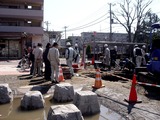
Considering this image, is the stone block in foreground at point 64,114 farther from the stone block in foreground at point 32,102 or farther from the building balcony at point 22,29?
the building balcony at point 22,29

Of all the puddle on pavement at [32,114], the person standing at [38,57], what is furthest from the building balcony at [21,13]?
the puddle on pavement at [32,114]

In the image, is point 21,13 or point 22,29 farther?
point 21,13

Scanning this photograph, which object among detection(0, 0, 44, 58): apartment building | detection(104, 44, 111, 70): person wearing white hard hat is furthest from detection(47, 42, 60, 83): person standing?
detection(0, 0, 44, 58): apartment building

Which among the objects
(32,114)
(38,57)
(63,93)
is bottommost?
(32,114)

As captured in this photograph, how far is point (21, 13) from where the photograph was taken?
135 feet

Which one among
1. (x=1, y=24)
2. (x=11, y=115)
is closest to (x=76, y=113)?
(x=11, y=115)

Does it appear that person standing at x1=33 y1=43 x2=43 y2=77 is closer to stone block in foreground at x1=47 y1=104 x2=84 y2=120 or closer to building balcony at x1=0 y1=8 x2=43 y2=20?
stone block in foreground at x1=47 y1=104 x2=84 y2=120

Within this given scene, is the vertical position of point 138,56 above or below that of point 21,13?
below

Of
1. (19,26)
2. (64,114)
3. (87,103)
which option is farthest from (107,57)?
(19,26)

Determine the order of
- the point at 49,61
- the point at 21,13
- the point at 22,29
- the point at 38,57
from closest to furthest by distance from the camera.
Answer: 1. the point at 49,61
2. the point at 38,57
3. the point at 22,29
4. the point at 21,13

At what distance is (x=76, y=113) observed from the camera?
5.02 meters

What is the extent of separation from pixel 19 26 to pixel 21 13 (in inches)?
93.2

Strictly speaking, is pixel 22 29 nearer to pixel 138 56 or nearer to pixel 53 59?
pixel 138 56

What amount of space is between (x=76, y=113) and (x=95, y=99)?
1836mm
